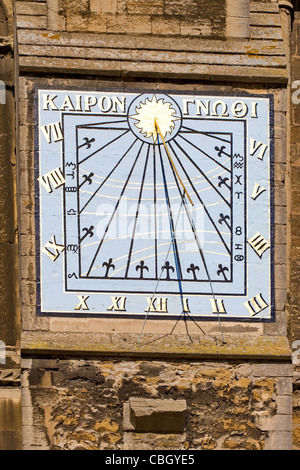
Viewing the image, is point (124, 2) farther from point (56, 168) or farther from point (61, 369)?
point (61, 369)

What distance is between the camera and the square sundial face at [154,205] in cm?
1544

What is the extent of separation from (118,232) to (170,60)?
1578 mm

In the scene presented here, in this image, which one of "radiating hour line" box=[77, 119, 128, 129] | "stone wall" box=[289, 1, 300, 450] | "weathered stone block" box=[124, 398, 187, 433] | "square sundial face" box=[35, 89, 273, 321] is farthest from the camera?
"stone wall" box=[289, 1, 300, 450]

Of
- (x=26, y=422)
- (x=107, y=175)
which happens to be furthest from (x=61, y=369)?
(x=107, y=175)

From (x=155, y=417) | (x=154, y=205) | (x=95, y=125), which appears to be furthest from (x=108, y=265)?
(x=155, y=417)

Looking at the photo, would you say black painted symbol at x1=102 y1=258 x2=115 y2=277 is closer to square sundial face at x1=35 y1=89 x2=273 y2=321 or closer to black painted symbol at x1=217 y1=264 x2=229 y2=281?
square sundial face at x1=35 y1=89 x2=273 y2=321

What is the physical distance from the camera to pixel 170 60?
626 inches

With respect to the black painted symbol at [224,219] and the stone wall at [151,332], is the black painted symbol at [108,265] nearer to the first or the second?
the stone wall at [151,332]

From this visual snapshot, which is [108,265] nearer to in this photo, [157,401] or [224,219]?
[224,219]

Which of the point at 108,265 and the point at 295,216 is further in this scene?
the point at 295,216

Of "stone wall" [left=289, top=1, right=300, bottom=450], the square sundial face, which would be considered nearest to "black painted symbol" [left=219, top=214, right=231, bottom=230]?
the square sundial face

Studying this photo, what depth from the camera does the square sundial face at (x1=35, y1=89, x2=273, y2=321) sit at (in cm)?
1544

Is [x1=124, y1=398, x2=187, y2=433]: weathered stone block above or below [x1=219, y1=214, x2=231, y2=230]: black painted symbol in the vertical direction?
below

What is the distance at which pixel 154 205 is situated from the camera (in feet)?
51.2
